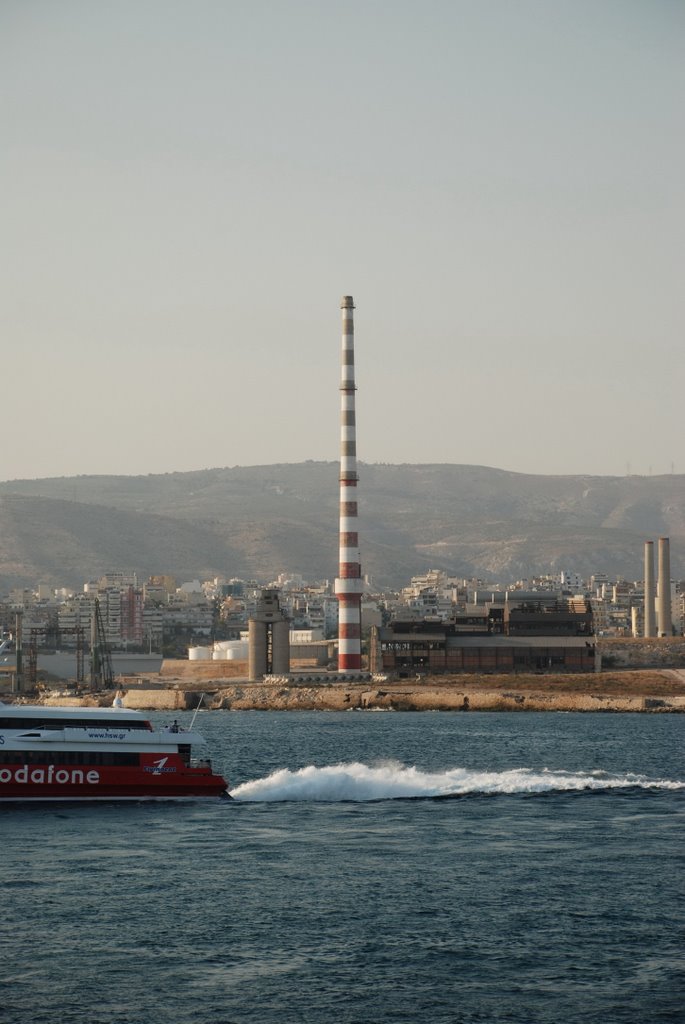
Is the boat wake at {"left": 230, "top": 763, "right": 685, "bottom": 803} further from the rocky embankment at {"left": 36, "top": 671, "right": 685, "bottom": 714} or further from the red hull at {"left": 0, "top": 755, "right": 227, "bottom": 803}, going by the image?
the rocky embankment at {"left": 36, "top": 671, "right": 685, "bottom": 714}

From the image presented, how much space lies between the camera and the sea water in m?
36.5

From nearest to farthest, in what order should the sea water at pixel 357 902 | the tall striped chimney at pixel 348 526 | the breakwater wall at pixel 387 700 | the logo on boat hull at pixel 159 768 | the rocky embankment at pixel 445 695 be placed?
the sea water at pixel 357 902, the logo on boat hull at pixel 159 768, the breakwater wall at pixel 387 700, the rocky embankment at pixel 445 695, the tall striped chimney at pixel 348 526

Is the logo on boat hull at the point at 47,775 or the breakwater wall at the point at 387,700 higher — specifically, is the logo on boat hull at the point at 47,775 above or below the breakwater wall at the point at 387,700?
above

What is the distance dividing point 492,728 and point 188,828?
65.1 meters

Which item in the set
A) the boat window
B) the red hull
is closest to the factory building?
the red hull

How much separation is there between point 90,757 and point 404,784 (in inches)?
608

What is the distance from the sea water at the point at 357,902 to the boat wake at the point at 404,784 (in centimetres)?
14

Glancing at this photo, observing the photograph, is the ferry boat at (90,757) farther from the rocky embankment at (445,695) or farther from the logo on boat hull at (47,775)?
the rocky embankment at (445,695)

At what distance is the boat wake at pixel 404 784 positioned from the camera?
69812mm

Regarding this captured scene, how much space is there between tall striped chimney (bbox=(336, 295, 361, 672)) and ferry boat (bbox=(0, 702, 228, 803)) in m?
99.4

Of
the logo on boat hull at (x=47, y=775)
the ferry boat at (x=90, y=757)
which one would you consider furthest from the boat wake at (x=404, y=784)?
the logo on boat hull at (x=47, y=775)

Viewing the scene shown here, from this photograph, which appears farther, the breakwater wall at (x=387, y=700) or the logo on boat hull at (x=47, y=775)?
the breakwater wall at (x=387, y=700)

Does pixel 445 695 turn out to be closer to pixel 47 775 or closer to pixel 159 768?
pixel 159 768

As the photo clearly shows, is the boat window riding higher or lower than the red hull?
higher
